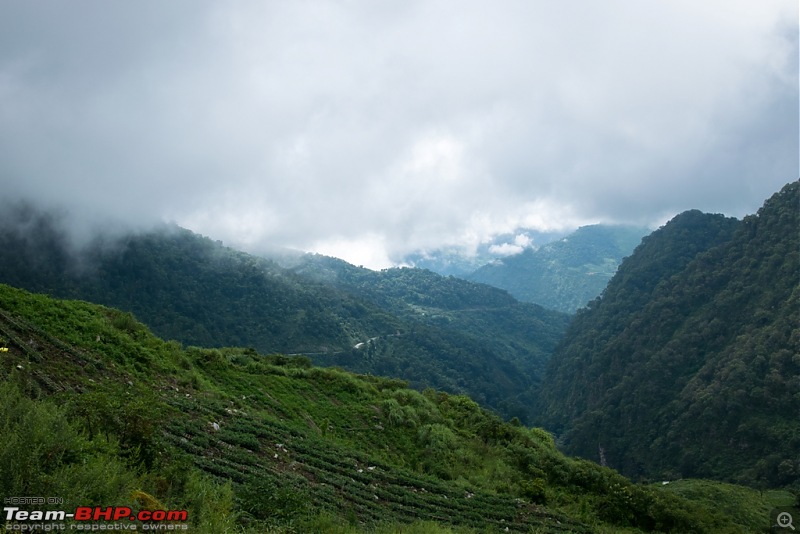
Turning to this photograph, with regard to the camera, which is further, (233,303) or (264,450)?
(233,303)

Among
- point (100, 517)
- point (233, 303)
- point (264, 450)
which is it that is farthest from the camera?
point (233, 303)

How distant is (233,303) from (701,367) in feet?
340

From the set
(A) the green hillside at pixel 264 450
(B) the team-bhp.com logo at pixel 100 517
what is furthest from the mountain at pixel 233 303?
(B) the team-bhp.com logo at pixel 100 517

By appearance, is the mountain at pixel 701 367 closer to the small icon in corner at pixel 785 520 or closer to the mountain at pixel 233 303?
the mountain at pixel 233 303

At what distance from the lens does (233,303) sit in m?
118

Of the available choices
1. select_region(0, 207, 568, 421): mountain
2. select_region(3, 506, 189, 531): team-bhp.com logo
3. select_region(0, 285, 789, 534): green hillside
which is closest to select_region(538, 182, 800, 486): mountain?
select_region(0, 207, 568, 421): mountain

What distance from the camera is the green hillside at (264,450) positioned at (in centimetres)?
862

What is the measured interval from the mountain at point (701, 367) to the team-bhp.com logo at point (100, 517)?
68628mm

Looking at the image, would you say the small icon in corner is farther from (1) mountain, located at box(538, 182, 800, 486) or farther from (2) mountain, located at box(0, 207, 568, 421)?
(2) mountain, located at box(0, 207, 568, 421)

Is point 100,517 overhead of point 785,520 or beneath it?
overhead

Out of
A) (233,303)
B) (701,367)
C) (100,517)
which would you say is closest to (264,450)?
(100,517)

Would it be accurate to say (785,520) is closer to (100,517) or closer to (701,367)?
(100,517)

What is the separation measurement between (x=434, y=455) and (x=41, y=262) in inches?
4013

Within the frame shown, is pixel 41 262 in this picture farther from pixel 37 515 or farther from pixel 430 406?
pixel 37 515
